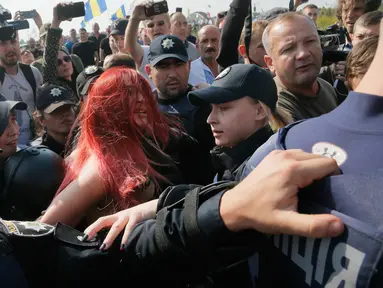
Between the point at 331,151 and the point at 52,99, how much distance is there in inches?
95.8

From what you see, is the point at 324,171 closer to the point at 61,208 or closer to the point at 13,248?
the point at 13,248

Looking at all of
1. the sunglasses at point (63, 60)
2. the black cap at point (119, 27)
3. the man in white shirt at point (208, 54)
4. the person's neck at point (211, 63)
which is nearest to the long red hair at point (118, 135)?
the man in white shirt at point (208, 54)

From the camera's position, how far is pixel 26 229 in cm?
110

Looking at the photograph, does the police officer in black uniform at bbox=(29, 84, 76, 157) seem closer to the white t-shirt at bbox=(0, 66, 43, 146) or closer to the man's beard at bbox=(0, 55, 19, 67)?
the white t-shirt at bbox=(0, 66, 43, 146)

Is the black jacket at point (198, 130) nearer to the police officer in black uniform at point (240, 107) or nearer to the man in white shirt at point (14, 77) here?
the police officer in black uniform at point (240, 107)

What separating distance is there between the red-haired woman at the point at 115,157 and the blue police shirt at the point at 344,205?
823 mm

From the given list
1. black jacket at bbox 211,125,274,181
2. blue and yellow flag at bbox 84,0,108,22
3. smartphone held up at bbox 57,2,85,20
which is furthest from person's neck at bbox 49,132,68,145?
blue and yellow flag at bbox 84,0,108,22

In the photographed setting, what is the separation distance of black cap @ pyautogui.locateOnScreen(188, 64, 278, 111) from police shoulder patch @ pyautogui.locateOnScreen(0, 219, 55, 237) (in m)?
0.97

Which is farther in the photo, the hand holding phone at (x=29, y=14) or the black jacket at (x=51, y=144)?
the hand holding phone at (x=29, y=14)

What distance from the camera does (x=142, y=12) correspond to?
3594 mm

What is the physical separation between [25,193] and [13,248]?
84 centimetres

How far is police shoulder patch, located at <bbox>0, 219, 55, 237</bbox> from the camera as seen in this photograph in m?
1.06

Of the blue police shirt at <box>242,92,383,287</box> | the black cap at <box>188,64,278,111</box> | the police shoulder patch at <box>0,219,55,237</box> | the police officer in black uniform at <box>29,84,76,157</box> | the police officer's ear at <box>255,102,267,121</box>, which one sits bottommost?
the police officer in black uniform at <box>29,84,76,157</box>

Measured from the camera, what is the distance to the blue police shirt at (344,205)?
2.07 ft
